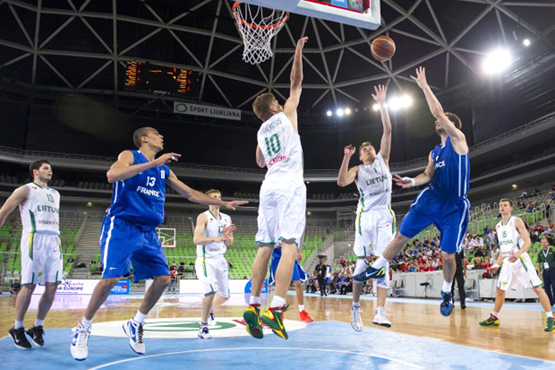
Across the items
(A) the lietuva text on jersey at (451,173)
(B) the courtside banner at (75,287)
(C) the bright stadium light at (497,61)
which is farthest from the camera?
(C) the bright stadium light at (497,61)

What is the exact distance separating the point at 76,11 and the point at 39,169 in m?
23.4

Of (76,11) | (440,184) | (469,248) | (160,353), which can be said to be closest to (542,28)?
(469,248)

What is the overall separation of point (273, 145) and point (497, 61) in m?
27.4

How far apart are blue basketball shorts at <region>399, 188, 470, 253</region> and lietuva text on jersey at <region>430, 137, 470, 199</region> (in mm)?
113

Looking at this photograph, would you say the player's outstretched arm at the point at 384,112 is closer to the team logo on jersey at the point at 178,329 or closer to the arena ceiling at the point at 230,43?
the team logo on jersey at the point at 178,329

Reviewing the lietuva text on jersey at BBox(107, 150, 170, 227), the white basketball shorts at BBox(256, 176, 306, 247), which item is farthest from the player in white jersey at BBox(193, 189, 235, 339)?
the white basketball shorts at BBox(256, 176, 306, 247)

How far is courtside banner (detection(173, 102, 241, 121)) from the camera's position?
106 feet

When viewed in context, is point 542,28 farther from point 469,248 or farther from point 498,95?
point 469,248

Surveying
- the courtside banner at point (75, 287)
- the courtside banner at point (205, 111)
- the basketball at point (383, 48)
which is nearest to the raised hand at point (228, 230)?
the basketball at point (383, 48)

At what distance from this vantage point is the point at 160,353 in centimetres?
436

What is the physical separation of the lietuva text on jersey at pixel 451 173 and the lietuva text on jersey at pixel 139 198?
334 cm

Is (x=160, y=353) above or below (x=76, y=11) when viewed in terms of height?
below

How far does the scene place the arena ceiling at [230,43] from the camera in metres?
25.0

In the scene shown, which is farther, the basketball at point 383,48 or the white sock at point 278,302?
the basketball at point 383,48
